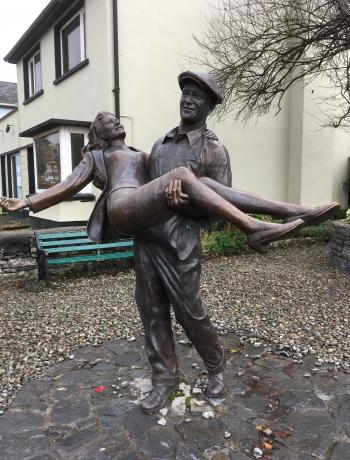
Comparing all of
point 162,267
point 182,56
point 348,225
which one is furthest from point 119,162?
point 182,56

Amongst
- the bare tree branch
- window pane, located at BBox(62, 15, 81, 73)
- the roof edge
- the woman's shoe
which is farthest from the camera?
window pane, located at BBox(62, 15, 81, 73)

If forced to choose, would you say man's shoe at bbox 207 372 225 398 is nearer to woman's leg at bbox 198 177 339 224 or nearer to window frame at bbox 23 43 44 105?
woman's leg at bbox 198 177 339 224

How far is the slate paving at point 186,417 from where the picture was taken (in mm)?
2238

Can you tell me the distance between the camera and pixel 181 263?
2459 millimetres

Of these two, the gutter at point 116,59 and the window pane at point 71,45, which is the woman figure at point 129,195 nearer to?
the gutter at point 116,59

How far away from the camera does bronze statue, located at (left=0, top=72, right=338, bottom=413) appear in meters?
2.18

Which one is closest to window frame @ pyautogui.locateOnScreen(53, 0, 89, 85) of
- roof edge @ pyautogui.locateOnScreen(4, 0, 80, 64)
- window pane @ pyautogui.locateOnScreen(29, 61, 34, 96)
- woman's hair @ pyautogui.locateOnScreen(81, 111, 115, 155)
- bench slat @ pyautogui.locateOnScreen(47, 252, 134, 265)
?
roof edge @ pyautogui.locateOnScreen(4, 0, 80, 64)

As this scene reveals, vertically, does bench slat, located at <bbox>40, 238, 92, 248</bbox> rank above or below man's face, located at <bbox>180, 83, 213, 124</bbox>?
below

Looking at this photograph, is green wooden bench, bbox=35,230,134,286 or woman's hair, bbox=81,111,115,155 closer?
woman's hair, bbox=81,111,115,155

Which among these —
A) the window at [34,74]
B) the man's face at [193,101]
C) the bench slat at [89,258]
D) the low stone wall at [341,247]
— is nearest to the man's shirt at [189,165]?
the man's face at [193,101]

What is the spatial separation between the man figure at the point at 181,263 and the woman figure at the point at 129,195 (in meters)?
0.12

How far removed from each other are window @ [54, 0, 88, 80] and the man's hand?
7382 millimetres

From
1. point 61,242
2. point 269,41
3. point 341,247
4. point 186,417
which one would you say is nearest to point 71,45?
point 269,41

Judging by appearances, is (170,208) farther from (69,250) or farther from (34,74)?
(34,74)
